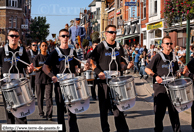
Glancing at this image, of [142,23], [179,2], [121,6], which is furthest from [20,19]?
[179,2]

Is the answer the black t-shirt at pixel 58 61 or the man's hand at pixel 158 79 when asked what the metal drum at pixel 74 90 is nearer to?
the black t-shirt at pixel 58 61

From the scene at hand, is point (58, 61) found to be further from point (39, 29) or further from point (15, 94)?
point (39, 29)

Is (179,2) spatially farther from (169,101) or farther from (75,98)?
(75,98)

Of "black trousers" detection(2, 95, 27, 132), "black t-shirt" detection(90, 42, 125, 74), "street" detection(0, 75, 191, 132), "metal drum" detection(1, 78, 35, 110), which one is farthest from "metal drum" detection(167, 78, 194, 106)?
"black trousers" detection(2, 95, 27, 132)

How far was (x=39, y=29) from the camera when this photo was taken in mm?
72875

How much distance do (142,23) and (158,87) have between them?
86.4ft

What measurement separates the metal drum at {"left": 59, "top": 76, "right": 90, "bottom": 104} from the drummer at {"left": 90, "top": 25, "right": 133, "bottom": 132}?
724 mm

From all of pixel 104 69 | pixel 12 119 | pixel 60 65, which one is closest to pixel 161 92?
pixel 104 69

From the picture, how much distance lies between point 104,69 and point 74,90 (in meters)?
1.12

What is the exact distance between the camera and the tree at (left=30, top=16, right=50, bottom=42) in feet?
238

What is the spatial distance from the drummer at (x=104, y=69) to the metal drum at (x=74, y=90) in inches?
28.5

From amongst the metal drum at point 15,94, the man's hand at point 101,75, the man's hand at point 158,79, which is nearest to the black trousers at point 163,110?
the man's hand at point 158,79

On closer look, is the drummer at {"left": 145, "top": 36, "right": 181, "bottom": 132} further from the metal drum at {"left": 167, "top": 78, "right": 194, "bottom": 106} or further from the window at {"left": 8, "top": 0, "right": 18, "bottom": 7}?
the window at {"left": 8, "top": 0, "right": 18, "bottom": 7}

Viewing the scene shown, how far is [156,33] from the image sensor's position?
2755 cm
